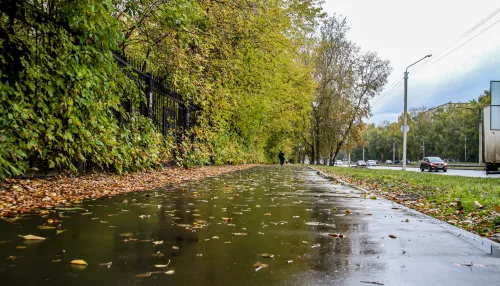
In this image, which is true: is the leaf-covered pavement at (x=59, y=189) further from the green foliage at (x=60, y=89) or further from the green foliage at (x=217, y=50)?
the green foliage at (x=217, y=50)

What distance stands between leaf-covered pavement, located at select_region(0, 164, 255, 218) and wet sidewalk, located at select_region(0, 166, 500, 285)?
527mm

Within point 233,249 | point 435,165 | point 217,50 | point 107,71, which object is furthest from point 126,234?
point 435,165

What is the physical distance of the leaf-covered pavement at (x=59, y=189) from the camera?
5.82 m

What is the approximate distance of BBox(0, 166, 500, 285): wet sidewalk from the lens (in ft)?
9.64

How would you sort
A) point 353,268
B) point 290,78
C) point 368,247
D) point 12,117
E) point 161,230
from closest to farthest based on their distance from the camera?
point 353,268, point 368,247, point 161,230, point 12,117, point 290,78

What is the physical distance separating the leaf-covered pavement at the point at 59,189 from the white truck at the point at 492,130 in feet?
76.0

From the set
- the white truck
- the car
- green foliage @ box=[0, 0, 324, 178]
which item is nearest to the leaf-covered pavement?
green foliage @ box=[0, 0, 324, 178]

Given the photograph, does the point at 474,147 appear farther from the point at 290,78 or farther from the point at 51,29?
the point at 51,29

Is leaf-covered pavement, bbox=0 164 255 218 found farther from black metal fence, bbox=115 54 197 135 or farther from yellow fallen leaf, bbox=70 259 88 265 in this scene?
black metal fence, bbox=115 54 197 135

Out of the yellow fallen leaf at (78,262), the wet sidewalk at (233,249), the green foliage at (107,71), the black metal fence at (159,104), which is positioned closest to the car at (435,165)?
the green foliage at (107,71)

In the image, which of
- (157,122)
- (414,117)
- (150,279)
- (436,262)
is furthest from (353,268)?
(414,117)

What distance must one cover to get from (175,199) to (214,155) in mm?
15236

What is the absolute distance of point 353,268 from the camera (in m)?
3.24

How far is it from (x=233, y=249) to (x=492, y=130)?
2909 centimetres
